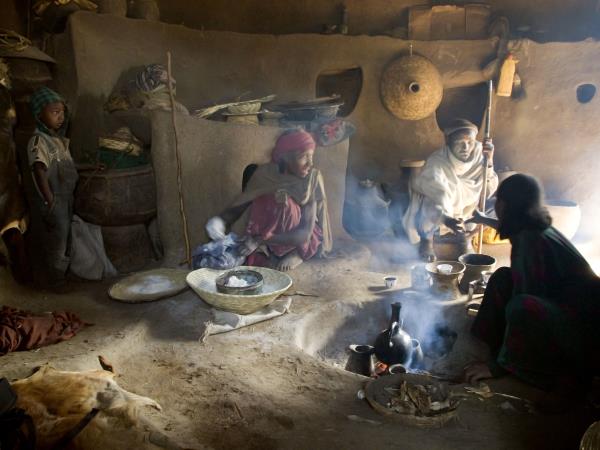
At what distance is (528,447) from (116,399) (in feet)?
7.81

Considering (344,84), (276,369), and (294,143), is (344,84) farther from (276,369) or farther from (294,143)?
(276,369)

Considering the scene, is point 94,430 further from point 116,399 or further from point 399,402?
point 399,402

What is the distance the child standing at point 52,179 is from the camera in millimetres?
5062

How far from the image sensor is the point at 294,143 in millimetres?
5641

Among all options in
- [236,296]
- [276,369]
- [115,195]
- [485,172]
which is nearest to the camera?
[276,369]

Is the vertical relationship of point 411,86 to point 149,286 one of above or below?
above

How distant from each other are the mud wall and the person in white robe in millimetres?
1587

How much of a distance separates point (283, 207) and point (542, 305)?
115 inches

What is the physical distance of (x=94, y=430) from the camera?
2877 millimetres

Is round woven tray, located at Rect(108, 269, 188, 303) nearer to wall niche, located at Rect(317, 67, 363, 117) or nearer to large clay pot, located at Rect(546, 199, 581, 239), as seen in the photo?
wall niche, located at Rect(317, 67, 363, 117)

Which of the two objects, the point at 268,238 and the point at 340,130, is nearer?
the point at 268,238

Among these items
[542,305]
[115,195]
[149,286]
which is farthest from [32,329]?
[542,305]

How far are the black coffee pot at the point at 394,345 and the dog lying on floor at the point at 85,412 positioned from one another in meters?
1.89

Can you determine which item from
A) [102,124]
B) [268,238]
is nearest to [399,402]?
[268,238]
